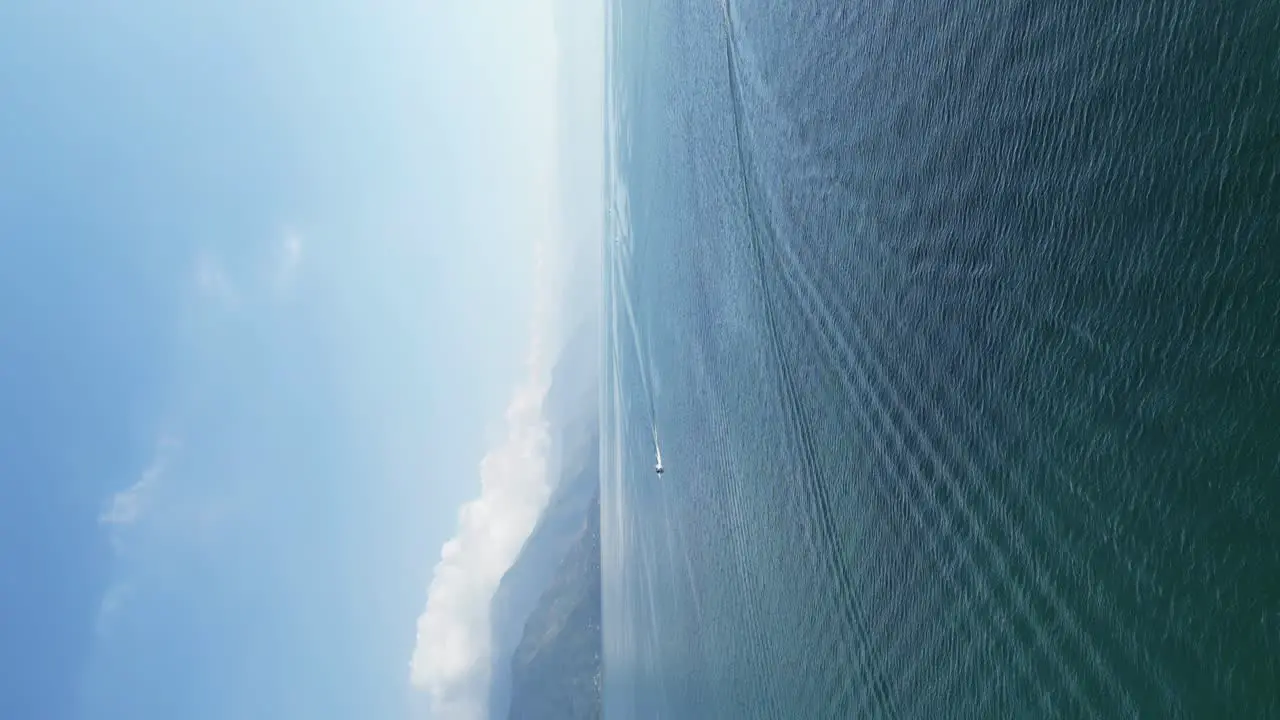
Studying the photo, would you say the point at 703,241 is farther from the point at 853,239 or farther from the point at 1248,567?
the point at 1248,567

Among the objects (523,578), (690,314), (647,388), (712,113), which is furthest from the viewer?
(523,578)

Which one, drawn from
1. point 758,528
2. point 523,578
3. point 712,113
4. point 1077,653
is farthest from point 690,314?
point 523,578

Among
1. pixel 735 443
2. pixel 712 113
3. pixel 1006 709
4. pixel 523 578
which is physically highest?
pixel 523 578

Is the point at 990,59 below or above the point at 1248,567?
above

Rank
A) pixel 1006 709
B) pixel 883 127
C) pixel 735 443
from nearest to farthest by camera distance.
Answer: pixel 1006 709
pixel 883 127
pixel 735 443

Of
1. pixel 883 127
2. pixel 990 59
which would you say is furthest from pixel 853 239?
pixel 990 59

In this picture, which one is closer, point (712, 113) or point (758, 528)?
point (758, 528)
